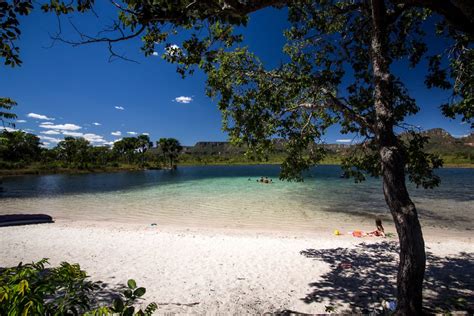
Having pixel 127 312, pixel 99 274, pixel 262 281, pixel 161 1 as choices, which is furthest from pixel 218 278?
pixel 161 1

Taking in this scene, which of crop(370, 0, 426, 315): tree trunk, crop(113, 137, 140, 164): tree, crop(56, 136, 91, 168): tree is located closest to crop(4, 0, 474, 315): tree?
crop(370, 0, 426, 315): tree trunk

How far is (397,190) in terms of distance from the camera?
181 inches

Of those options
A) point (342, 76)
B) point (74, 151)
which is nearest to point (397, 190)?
point (342, 76)

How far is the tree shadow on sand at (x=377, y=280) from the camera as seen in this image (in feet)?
20.3

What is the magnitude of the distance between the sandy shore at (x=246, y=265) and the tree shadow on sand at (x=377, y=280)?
3cm

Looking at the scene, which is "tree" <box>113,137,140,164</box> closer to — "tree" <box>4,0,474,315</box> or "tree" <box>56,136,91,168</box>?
"tree" <box>56,136,91,168</box>

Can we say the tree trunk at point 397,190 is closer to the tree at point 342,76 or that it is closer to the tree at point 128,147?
the tree at point 342,76

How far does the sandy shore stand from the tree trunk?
5.09ft

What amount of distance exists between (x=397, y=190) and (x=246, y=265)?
241 inches

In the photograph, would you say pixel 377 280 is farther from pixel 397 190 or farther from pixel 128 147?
pixel 128 147

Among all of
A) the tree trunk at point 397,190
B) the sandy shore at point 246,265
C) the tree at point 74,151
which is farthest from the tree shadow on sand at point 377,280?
the tree at point 74,151

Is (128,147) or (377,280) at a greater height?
(128,147)

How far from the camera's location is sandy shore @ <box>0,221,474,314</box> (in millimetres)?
6535

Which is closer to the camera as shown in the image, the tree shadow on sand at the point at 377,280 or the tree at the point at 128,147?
the tree shadow on sand at the point at 377,280
